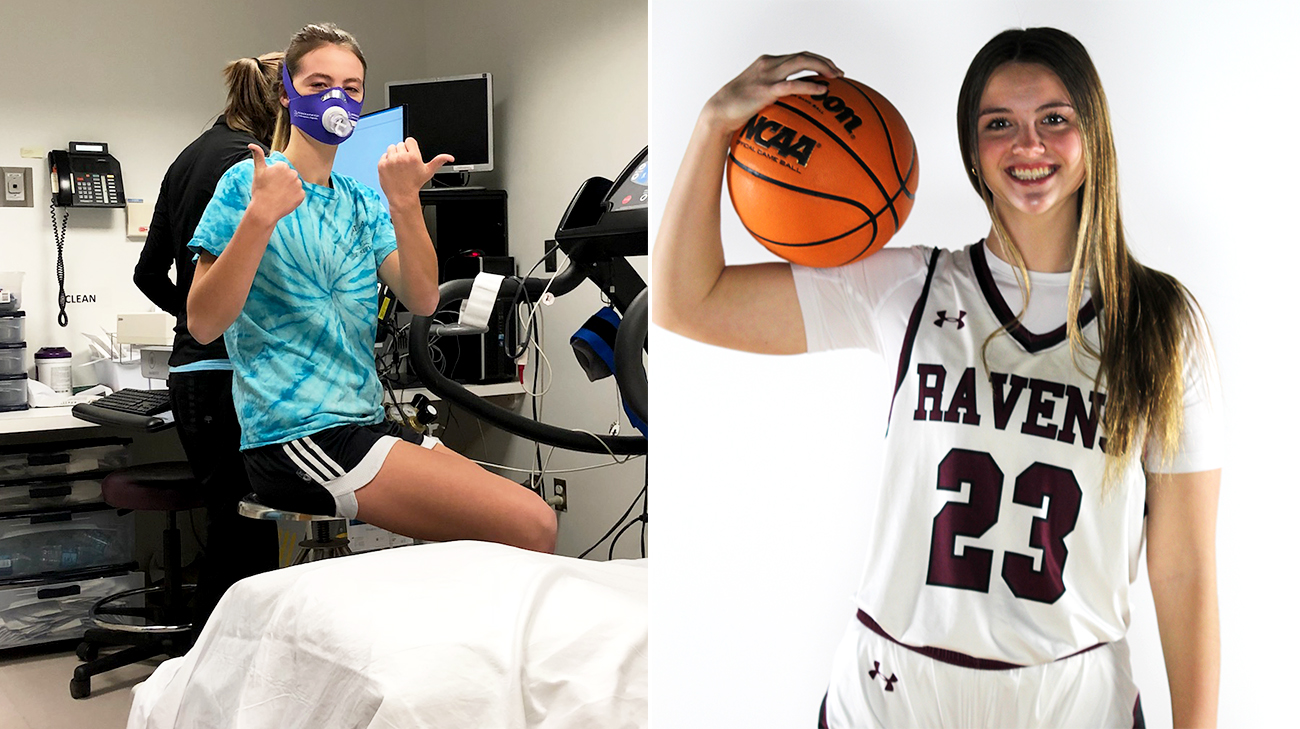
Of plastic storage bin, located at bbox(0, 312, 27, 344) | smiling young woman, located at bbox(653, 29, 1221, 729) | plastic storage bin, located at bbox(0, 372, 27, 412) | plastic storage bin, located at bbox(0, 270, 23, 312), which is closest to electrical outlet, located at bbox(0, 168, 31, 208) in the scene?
plastic storage bin, located at bbox(0, 270, 23, 312)

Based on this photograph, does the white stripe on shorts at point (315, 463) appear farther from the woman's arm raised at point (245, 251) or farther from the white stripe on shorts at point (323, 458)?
the woman's arm raised at point (245, 251)

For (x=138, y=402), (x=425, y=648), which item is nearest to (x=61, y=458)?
(x=138, y=402)

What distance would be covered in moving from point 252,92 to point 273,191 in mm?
781

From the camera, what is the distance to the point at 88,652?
2865 millimetres

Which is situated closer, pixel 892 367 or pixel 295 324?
pixel 892 367

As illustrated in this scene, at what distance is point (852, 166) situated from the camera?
519 mm

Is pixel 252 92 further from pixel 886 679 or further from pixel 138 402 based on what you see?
pixel 886 679

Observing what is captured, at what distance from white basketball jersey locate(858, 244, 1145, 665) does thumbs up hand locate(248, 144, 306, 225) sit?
1395 millimetres

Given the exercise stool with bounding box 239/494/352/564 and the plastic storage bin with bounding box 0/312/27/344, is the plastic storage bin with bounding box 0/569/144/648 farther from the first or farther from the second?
the exercise stool with bounding box 239/494/352/564

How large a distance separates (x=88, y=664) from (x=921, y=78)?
9.39 feet

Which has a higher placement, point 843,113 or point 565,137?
point 565,137

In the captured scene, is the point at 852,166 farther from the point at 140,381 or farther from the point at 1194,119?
the point at 140,381

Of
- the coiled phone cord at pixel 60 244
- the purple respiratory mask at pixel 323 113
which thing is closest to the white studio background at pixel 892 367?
the purple respiratory mask at pixel 323 113

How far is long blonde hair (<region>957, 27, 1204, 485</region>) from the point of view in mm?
458
